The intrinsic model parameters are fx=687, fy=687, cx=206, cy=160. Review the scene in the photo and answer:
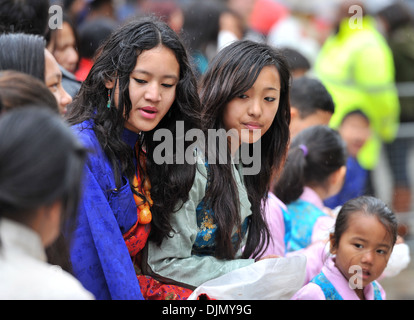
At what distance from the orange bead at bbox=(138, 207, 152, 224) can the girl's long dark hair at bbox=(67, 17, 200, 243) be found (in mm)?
47

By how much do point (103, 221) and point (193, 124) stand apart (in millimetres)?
585

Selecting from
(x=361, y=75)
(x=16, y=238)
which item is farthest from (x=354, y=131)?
(x=16, y=238)

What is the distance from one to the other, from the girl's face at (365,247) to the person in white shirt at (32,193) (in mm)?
1597

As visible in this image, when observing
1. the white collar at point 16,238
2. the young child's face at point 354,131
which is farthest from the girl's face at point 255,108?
the young child's face at point 354,131

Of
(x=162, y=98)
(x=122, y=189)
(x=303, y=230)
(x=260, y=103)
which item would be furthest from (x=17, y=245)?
(x=303, y=230)

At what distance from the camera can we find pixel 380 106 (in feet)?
19.6

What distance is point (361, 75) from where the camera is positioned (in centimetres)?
573

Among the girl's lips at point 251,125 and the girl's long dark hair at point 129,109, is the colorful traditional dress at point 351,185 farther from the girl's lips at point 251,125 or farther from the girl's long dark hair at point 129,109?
the girl's long dark hair at point 129,109

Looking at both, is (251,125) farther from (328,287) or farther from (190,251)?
(328,287)

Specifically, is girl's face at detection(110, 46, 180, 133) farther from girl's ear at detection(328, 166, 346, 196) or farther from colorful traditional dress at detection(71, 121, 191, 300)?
girl's ear at detection(328, 166, 346, 196)

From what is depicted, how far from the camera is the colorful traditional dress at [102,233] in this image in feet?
7.92

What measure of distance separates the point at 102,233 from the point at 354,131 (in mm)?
3208
